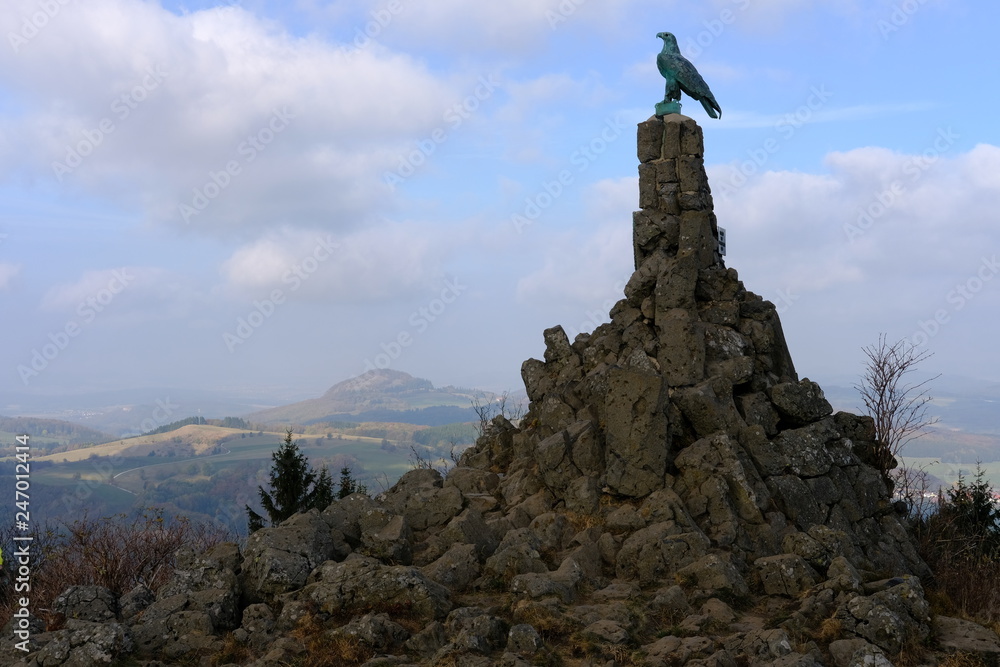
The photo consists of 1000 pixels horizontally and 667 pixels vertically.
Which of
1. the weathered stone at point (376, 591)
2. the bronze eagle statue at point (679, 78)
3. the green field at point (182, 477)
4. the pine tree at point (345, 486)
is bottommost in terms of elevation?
the green field at point (182, 477)

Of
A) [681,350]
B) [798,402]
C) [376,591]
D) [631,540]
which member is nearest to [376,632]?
[376,591]

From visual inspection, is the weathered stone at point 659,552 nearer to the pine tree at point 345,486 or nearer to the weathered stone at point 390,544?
the weathered stone at point 390,544

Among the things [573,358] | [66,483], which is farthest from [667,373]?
[66,483]

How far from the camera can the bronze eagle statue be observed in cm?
2805

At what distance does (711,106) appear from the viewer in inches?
1110

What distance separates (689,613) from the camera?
61.7ft

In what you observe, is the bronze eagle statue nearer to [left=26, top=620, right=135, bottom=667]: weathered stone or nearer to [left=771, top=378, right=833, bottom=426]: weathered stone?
[left=771, top=378, right=833, bottom=426]: weathered stone

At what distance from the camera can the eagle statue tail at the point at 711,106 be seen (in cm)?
2808

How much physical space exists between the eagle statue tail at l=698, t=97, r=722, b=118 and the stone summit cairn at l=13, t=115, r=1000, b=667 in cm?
96

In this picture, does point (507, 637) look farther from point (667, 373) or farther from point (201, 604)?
point (667, 373)

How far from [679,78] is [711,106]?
4.48 ft

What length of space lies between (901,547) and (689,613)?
360 inches

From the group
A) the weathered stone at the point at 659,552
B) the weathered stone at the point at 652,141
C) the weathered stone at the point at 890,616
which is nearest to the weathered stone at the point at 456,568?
the weathered stone at the point at 659,552

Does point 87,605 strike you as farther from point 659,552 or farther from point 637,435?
point 637,435
